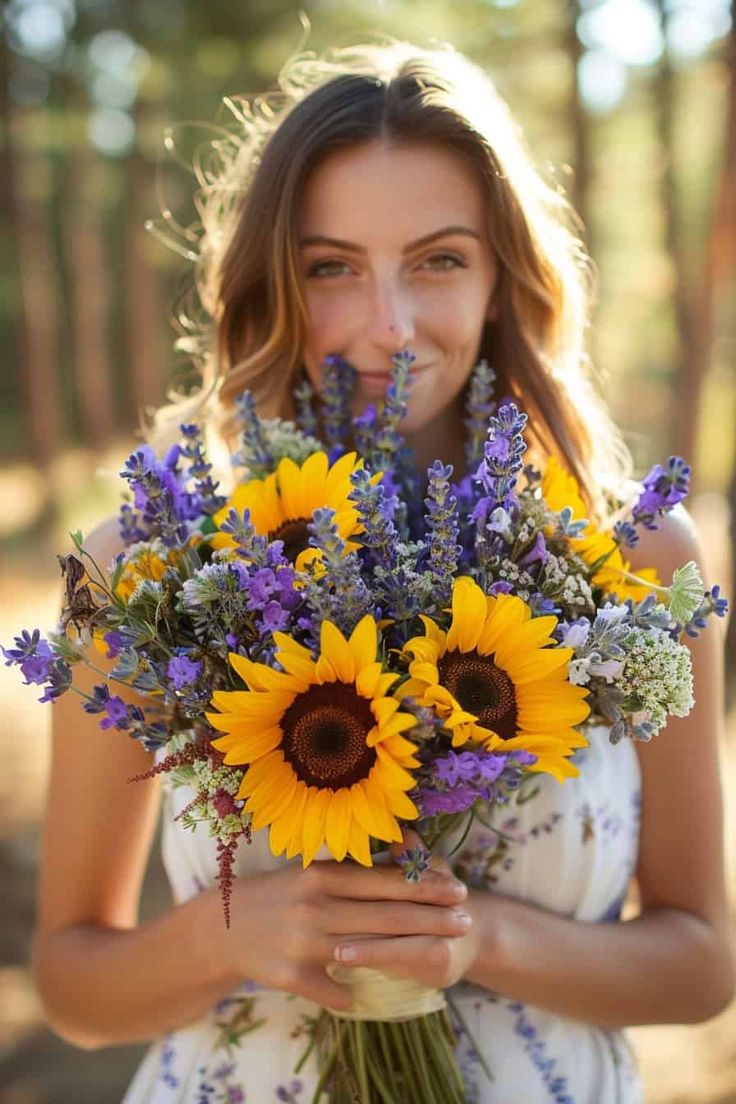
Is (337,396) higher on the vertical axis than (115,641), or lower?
higher

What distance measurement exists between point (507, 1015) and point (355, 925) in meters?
0.57

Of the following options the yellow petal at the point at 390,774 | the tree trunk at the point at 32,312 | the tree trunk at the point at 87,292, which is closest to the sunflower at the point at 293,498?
the yellow petal at the point at 390,774

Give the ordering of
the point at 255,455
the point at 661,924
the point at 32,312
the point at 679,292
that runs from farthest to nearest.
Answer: the point at 32,312
the point at 679,292
the point at 661,924
the point at 255,455

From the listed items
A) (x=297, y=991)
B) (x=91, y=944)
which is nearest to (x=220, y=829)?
(x=297, y=991)

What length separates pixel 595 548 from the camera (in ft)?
4.87

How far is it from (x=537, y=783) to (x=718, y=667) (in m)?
A: 0.41

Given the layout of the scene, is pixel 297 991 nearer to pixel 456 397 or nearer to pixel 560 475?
pixel 560 475

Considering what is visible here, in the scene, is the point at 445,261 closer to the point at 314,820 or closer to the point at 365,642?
the point at 365,642

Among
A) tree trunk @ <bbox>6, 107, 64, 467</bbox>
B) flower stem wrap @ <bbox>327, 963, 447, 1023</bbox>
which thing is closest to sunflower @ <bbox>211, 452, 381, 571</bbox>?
flower stem wrap @ <bbox>327, 963, 447, 1023</bbox>

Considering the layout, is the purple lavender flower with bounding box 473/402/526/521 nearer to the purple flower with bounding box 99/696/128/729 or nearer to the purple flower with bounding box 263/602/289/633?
the purple flower with bounding box 263/602/289/633

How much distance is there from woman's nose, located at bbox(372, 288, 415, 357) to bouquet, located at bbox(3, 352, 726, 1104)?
0.55m

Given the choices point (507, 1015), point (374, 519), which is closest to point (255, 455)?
point (374, 519)

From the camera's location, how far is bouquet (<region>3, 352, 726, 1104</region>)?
1277mm

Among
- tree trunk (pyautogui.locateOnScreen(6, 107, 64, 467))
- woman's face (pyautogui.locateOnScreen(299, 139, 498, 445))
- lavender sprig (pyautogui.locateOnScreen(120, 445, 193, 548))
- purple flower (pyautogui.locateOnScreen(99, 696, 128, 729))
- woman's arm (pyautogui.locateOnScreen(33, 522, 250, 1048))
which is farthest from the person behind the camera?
tree trunk (pyautogui.locateOnScreen(6, 107, 64, 467))
